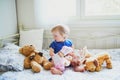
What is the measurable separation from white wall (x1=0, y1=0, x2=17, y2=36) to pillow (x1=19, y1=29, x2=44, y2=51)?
18cm

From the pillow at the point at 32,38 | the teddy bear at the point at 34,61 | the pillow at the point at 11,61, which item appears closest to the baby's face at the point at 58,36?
the teddy bear at the point at 34,61

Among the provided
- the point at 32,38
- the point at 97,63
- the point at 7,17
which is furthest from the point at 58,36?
the point at 7,17

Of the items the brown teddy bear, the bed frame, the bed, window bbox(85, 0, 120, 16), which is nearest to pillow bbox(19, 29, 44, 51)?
the bed frame

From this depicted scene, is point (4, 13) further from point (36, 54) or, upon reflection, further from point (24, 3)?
point (36, 54)

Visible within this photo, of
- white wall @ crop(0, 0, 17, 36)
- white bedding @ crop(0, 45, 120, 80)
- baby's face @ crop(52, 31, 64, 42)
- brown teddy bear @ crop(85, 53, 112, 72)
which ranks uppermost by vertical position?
white wall @ crop(0, 0, 17, 36)

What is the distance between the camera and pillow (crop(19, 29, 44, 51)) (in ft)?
7.65

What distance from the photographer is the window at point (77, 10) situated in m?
2.32

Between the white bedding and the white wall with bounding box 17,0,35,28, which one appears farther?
the white wall with bounding box 17,0,35,28

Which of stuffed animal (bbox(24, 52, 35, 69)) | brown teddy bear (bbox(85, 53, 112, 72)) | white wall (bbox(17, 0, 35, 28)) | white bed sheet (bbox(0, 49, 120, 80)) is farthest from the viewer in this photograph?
white wall (bbox(17, 0, 35, 28))

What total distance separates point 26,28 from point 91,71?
130 cm

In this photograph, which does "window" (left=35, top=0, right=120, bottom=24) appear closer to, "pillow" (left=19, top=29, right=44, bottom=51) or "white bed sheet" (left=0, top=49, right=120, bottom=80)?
"pillow" (left=19, top=29, right=44, bottom=51)

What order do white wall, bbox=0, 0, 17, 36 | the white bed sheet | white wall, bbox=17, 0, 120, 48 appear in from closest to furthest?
the white bed sheet, white wall, bbox=0, 0, 17, 36, white wall, bbox=17, 0, 120, 48

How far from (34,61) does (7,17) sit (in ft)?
2.96

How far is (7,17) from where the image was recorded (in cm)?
230
